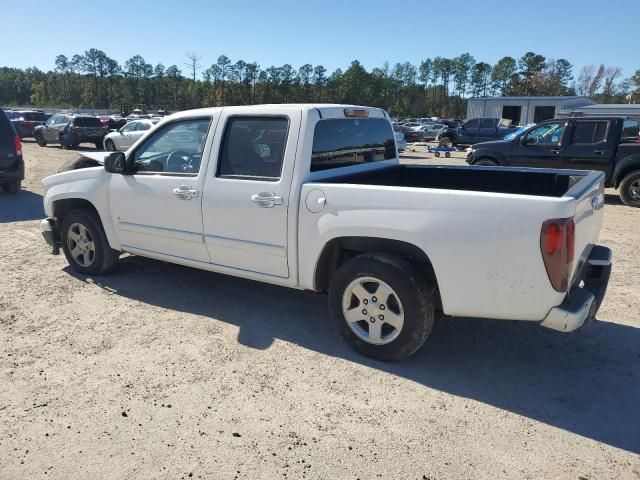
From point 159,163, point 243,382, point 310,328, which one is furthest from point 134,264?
point 243,382

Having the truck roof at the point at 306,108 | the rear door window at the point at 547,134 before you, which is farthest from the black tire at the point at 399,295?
the rear door window at the point at 547,134

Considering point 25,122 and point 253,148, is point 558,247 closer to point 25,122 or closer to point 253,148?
point 253,148

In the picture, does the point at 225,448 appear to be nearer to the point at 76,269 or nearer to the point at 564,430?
the point at 564,430

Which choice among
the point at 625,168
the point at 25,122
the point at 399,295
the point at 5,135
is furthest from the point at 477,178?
the point at 25,122

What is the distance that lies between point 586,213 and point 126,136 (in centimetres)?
2007

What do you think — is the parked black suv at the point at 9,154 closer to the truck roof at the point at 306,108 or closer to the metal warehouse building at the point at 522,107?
the truck roof at the point at 306,108

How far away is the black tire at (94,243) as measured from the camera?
5.37 meters

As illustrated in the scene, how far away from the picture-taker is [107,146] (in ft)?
69.6

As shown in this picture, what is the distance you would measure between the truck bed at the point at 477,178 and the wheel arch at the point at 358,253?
584 millimetres

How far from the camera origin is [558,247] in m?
2.99

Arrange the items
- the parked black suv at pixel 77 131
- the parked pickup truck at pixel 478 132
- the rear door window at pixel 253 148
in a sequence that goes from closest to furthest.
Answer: the rear door window at pixel 253 148, the parked black suv at pixel 77 131, the parked pickup truck at pixel 478 132

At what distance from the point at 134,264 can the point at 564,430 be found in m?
4.88

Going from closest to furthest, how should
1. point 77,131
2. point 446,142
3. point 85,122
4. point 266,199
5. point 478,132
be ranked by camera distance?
point 266,199
point 77,131
point 85,122
point 478,132
point 446,142

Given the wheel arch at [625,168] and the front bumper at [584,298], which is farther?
the wheel arch at [625,168]
